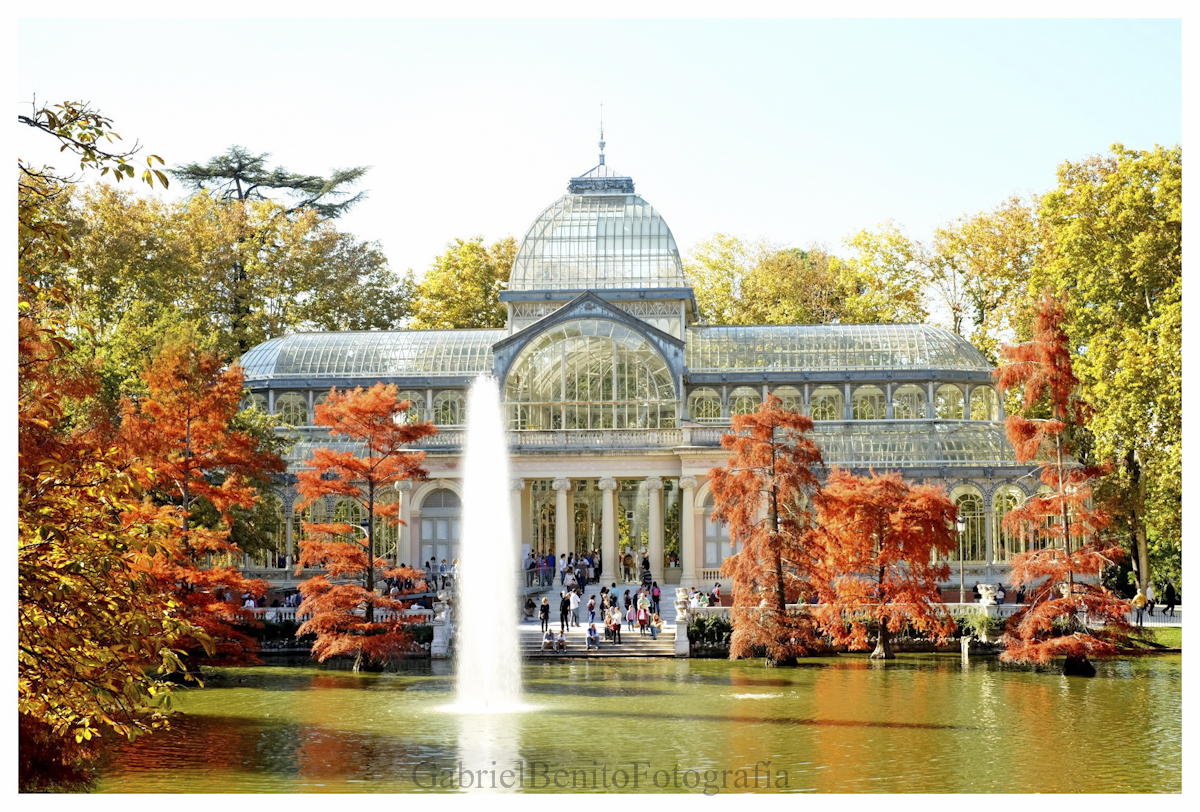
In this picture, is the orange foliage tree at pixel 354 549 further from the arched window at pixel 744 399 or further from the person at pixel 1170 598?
the person at pixel 1170 598

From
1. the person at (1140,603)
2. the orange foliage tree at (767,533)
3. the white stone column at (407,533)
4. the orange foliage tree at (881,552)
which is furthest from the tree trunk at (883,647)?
the white stone column at (407,533)

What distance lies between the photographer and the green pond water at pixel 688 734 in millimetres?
22156

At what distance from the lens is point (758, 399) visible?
56.2 meters

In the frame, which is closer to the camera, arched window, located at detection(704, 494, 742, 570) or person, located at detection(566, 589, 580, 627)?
person, located at detection(566, 589, 580, 627)

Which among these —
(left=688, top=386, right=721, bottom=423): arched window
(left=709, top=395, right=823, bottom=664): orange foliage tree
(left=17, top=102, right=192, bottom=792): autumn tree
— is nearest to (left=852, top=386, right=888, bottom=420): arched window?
(left=688, top=386, right=721, bottom=423): arched window

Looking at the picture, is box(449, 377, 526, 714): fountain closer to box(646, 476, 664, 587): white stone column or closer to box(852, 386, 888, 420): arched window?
box(646, 476, 664, 587): white stone column


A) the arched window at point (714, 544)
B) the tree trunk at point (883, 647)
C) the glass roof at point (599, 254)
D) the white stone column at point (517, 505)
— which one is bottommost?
the tree trunk at point (883, 647)

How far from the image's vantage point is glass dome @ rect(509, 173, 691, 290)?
57.2m

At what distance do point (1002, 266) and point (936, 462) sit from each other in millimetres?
14893

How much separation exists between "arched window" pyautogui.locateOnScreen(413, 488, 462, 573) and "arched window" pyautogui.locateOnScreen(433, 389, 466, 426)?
3.54m

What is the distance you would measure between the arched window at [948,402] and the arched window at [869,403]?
219cm

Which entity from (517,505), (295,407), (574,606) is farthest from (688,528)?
(295,407)

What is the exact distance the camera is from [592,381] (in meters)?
55.6
